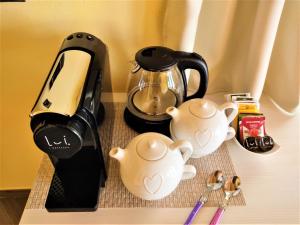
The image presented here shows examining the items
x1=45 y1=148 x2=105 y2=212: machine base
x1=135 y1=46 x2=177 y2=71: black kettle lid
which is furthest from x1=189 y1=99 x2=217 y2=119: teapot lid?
x1=45 y1=148 x2=105 y2=212: machine base

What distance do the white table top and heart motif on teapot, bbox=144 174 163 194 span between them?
0.08 metres

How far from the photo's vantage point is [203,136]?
65 centimetres

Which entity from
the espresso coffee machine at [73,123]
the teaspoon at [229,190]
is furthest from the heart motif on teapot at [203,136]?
the espresso coffee machine at [73,123]

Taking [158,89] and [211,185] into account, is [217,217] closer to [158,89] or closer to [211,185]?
[211,185]

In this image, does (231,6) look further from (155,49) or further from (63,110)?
(63,110)

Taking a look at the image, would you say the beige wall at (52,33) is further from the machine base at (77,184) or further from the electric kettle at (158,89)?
the machine base at (77,184)

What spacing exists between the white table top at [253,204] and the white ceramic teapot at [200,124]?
0.11 m

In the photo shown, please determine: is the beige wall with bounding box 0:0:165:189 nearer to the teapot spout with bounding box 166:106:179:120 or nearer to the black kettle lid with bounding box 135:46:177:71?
the black kettle lid with bounding box 135:46:177:71

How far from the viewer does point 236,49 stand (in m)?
0.87

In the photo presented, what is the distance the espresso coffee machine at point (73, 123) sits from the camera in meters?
0.51

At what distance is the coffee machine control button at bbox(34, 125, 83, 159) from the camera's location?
0.50 metres

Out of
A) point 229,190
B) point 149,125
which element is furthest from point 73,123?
point 229,190

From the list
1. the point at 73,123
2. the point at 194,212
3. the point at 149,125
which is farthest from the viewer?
the point at 149,125

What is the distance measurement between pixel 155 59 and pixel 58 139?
Answer: 28cm
